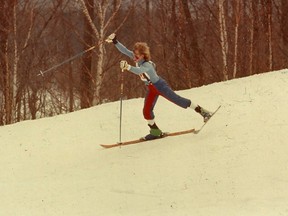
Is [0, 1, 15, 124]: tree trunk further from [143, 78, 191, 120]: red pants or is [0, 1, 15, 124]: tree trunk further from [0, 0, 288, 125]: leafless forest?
[143, 78, 191, 120]: red pants

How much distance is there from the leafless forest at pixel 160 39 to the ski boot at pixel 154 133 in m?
6.89

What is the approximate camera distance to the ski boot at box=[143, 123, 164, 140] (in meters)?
9.12

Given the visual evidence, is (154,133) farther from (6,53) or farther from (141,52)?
(6,53)

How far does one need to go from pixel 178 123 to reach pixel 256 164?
3311 millimetres

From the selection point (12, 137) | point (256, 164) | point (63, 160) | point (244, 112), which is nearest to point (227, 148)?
point (256, 164)

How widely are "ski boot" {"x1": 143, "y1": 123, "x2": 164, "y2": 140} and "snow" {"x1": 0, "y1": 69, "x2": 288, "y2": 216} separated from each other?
226 millimetres

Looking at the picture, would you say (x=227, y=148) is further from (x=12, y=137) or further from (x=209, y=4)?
(x=209, y=4)

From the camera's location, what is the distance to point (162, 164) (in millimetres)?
7781

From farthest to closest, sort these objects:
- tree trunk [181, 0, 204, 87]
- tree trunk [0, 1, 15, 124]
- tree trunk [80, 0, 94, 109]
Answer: tree trunk [181, 0, 204, 87] → tree trunk [80, 0, 94, 109] → tree trunk [0, 1, 15, 124]

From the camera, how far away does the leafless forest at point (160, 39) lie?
54.7 ft

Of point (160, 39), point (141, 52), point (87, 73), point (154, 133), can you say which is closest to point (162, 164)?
point (154, 133)

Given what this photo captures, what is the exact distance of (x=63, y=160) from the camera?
29.8ft

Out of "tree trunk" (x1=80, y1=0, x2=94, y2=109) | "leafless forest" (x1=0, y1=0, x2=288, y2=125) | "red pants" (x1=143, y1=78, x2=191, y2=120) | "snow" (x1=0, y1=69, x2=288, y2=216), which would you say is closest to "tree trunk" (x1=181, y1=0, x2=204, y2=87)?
"leafless forest" (x1=0, y1=0, x2=288, y2=125)

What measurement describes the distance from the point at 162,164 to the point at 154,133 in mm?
1443
